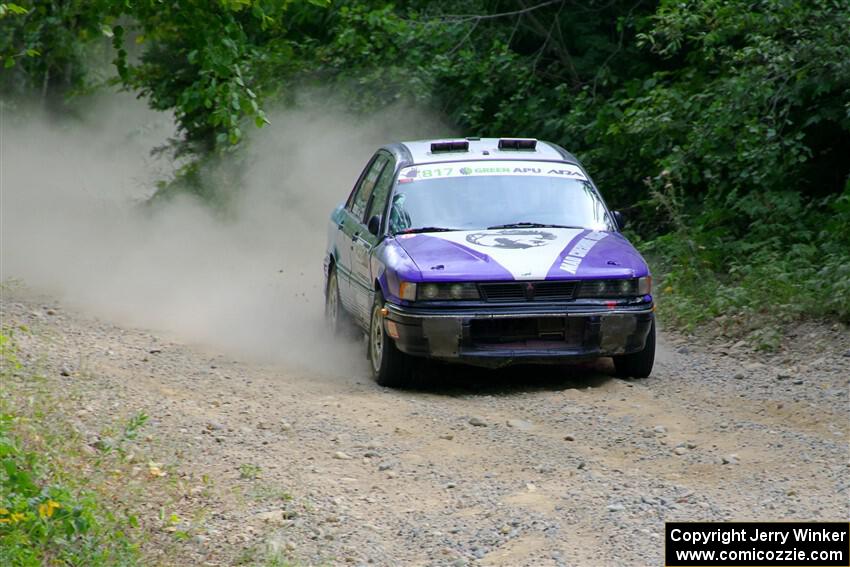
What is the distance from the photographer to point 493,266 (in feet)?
31.9

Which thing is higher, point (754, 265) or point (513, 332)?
point (513, 332)

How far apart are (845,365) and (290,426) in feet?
14.6

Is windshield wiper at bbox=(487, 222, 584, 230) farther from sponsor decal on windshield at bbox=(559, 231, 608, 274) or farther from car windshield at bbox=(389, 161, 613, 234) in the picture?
sponsor decal on windshield at bbox=(559, 231, 608, 274)

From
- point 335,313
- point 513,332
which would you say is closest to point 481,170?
point 513,332

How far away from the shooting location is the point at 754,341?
11641 mm

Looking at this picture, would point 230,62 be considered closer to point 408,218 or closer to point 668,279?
point 408,218

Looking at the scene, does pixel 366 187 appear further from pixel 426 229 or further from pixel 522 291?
pixel 522 291

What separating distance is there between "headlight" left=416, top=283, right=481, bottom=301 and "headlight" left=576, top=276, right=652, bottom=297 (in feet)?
2.46

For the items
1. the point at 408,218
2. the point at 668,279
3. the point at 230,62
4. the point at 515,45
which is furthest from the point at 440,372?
the point at 515,45

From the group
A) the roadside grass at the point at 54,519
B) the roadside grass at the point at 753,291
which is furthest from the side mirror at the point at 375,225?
the roadside grass at the point at 54,519

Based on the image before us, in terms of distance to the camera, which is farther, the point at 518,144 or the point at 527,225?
the point at 518,144

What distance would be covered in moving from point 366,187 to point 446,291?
2.50 metres

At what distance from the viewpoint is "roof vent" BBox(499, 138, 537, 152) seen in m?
11.4

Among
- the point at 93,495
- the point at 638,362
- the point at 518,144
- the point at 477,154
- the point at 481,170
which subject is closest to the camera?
the point at 93,495
